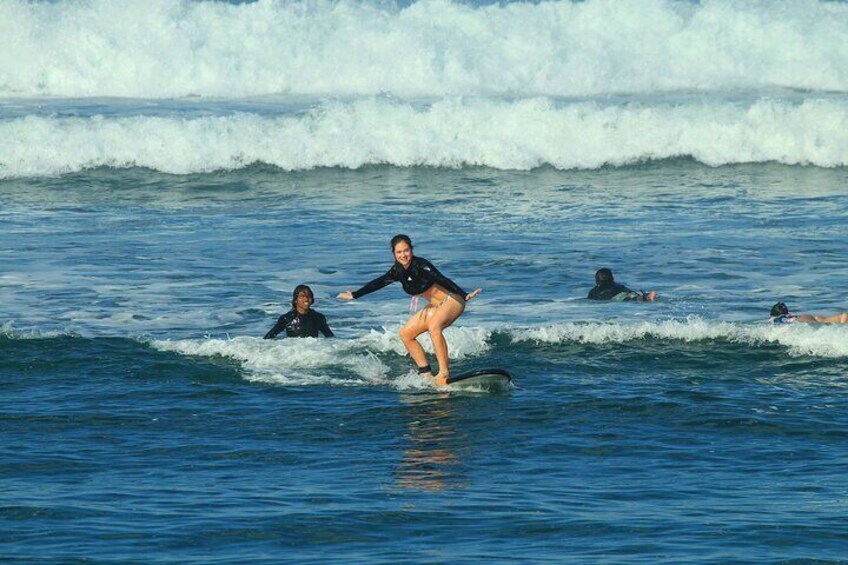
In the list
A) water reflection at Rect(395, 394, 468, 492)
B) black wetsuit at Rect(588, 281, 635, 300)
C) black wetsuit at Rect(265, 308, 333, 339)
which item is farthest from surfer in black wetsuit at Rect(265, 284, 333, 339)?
black wetsuit at Rect(588, 281, 635, 300)

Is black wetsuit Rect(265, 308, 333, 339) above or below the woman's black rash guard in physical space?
below

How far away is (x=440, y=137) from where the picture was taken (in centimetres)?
3900

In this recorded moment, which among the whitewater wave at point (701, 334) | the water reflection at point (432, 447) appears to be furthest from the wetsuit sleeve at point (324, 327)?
the water reflection at point (432, 447)

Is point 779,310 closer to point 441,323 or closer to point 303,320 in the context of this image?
point 441,323

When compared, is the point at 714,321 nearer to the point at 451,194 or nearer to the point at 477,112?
the point at 451,194

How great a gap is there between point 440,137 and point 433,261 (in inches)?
534

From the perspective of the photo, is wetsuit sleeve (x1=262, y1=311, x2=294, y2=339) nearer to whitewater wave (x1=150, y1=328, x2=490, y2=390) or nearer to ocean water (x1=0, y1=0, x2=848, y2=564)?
whitewater wave (x1=150, y1=328, x2=490, y2=390)

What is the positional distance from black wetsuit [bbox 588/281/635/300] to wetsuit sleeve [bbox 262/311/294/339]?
4.92 m

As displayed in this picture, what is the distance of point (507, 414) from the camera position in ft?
50.7

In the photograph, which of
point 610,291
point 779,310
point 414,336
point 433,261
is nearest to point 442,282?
point 414,336

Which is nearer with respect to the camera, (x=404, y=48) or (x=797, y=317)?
(x=797, y=317)

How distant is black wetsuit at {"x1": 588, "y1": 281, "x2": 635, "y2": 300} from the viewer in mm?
22016

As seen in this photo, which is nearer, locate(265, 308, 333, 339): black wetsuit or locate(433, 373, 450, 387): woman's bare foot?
locate(433, 373, 450, 387): woman's bare foot

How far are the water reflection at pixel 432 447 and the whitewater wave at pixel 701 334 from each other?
9.50ft
